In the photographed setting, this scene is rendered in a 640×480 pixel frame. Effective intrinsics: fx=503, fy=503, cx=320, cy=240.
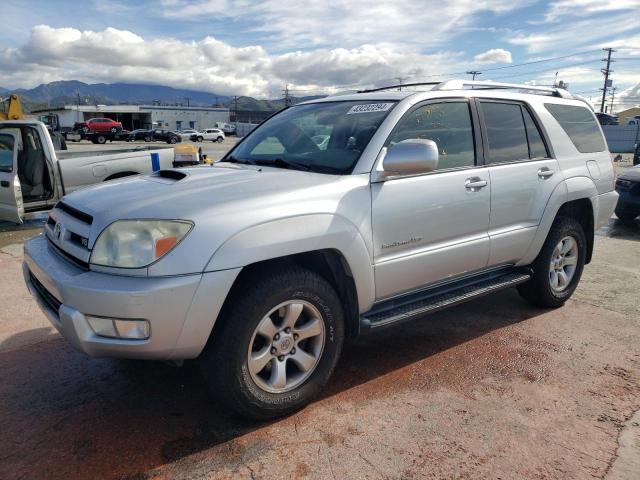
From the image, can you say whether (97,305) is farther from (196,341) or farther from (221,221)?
(221,221)

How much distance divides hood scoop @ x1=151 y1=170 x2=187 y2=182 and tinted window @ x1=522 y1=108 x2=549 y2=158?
9.11 feet

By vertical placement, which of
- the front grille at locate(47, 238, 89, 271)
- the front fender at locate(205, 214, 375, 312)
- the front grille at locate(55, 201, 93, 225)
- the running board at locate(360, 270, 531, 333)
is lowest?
the running board at locate(360, 270, 531, 333)

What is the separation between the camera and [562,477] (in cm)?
239

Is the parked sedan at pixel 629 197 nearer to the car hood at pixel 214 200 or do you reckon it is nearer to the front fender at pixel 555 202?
the front fender at pixel 555 202

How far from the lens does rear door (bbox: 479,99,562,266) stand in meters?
3.78

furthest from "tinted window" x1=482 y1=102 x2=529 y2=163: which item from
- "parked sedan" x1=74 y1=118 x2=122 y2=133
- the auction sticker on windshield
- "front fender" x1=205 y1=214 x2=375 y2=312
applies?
"parked sedan" x1=74 y1=118 x2=122 y2=133

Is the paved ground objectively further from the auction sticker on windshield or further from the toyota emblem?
the auction sticker on windshield

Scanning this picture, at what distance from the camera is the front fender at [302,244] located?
2.45 metres

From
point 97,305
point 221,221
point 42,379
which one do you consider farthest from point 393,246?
point 42,379

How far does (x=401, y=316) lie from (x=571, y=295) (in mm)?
2598

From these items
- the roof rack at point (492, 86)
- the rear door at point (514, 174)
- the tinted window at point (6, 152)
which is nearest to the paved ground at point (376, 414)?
the rear door at point (514, 174)

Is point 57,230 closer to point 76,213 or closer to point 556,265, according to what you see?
point 76,213

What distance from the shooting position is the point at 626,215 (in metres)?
8.88

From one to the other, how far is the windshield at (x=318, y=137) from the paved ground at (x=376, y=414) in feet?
4.74
